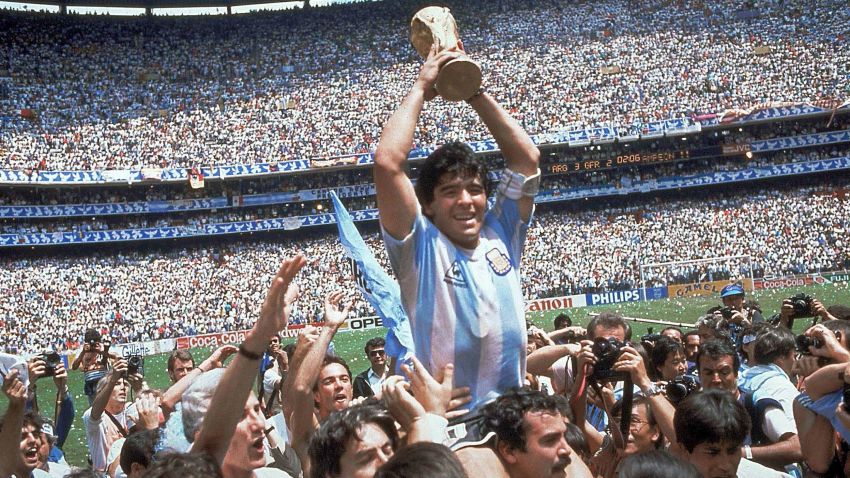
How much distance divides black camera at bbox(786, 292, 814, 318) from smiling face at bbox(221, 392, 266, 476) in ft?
17.0

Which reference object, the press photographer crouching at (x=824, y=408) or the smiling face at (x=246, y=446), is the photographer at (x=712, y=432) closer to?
the press photographer crouching at (x=824, y=408)

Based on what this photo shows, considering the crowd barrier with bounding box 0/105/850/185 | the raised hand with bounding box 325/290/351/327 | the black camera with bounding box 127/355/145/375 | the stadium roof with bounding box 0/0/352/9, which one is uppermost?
the stadium roof with bounding box 0/0/352/9

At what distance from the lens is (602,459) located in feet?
15.4

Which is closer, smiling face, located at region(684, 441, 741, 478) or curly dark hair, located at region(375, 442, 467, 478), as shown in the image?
curly dark hair, located at region(375, 442, 467, 478)

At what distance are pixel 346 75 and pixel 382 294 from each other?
5394 cm

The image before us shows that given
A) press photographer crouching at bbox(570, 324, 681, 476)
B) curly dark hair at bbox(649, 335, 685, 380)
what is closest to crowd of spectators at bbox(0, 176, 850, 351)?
curly dark hair at bbox(649, 335, 685, 380)

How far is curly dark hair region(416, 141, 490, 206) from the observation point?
3488 millimetres

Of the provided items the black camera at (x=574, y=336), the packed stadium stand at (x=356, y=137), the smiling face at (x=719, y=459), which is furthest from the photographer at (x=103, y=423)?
the packed stadium stand at (x=356, y=137)

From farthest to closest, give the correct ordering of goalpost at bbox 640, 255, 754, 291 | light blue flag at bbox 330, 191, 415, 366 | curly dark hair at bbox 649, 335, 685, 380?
goalpost at bbox 640, 255, 754, 291 → curly dark hair at bbox 649, 335, 685, 380 → light blue flag at bbox 330, 191, 415, 366

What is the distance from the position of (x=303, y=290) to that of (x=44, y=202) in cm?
1832

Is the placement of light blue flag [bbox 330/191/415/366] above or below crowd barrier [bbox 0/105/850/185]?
below

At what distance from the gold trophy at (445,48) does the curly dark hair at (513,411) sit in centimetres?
120

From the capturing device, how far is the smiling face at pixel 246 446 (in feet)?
11.6

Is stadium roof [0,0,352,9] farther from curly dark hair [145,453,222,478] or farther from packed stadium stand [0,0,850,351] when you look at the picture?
curly dark hair [145,453,222,478]
